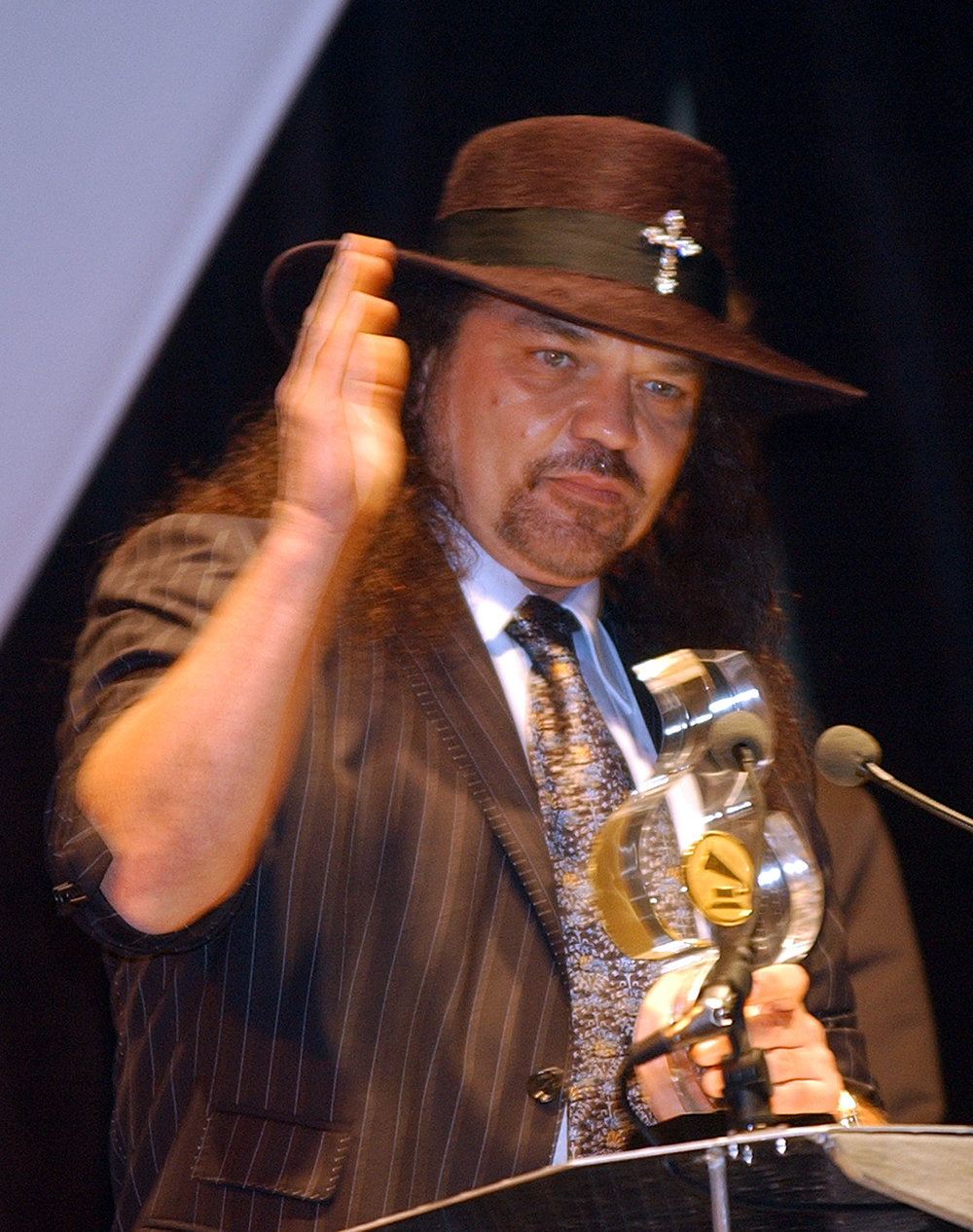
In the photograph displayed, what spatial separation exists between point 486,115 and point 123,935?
174 cm

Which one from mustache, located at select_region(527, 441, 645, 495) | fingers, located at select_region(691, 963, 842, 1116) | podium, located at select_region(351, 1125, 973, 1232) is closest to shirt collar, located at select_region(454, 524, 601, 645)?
mustache, located at select_region(527, 441, 645, 495)

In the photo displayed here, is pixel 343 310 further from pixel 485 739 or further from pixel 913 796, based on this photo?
pixel 913 796

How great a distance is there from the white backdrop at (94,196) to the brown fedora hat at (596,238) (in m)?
0.30

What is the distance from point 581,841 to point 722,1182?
741mm

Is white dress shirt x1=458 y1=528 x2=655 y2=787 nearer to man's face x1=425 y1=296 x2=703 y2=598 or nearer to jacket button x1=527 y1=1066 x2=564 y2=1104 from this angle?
man's face x1=425 y1=296 x2=703 y2=598

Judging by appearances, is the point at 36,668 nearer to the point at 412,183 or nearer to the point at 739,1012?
the point at 412,183

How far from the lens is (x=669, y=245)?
70.7 inches

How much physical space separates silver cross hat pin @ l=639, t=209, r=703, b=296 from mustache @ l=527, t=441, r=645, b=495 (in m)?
0.20

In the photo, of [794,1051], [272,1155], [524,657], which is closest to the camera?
[794,1051]

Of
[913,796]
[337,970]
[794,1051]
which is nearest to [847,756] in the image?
[913,796]

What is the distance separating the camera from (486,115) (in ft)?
8.32

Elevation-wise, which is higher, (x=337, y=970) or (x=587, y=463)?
(x=587, y=463)

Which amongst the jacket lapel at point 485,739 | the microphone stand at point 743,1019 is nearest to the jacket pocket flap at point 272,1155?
the jacket lapel at point 485,739

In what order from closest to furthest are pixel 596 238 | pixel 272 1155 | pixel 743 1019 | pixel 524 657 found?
pixel 743 1019, pixel 272 1155, pixel 524 657, pixel 596 238
